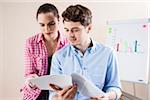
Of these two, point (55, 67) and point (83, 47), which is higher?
point (83, 47)

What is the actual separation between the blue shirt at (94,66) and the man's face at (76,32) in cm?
4

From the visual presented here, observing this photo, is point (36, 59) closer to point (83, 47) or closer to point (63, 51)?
point (63, 51)

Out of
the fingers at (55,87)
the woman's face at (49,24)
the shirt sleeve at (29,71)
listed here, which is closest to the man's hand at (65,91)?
the fingers at (55,87)

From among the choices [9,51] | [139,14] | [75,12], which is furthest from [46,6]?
[139,14]

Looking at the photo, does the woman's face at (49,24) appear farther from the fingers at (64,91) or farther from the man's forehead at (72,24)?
the fingers at (64,91)

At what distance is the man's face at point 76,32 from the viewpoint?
1305 mm

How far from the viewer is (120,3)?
183cm

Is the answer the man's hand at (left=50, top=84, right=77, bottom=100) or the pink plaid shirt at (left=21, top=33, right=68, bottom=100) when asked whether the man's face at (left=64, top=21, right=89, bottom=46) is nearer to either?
the pink plaid shirt at (left=21, top=33, right=68, bottom=100)

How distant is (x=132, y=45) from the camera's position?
2.00m

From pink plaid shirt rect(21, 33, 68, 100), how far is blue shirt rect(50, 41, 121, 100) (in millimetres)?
79

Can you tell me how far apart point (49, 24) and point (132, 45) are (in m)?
0.86

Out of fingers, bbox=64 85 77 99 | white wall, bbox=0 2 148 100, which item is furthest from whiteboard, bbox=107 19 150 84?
fingers, bbox=64 85 77 99

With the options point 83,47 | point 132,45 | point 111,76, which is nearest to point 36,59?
point 83,47

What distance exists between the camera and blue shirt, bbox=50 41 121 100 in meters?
1.33
